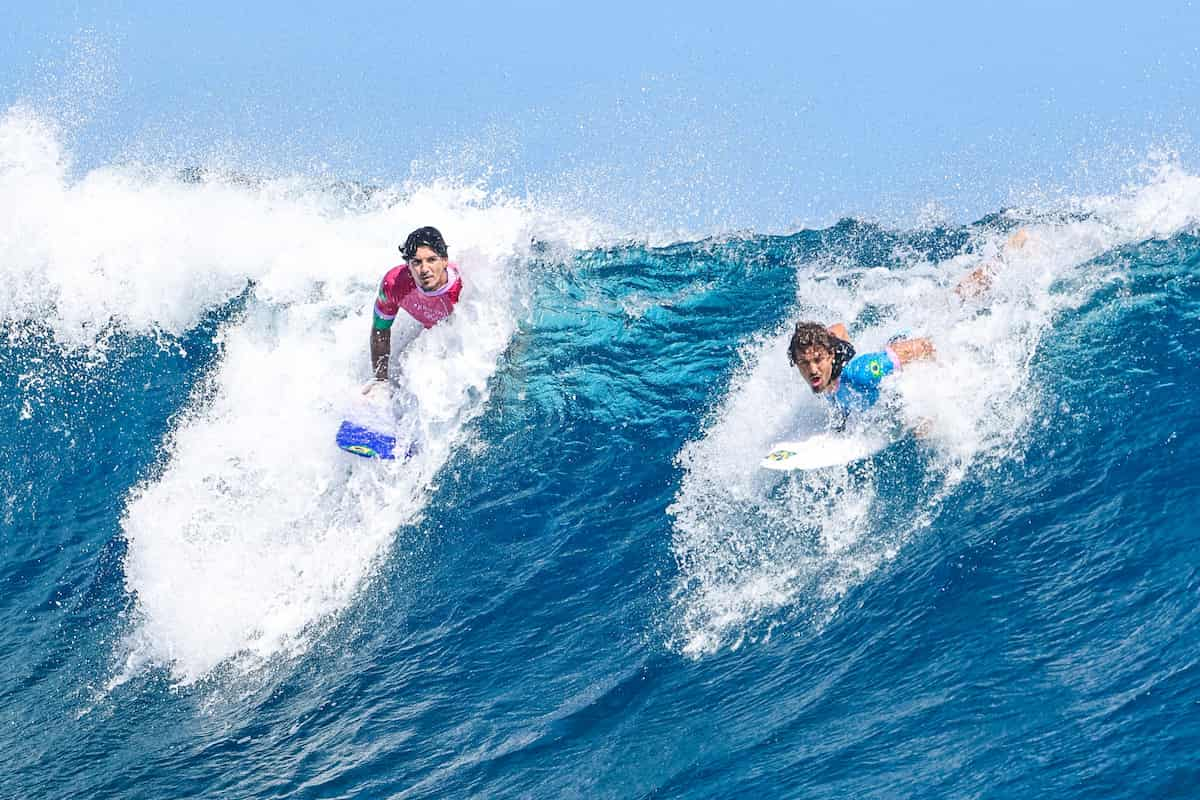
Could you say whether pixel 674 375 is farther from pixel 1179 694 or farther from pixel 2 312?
pixel 2 312

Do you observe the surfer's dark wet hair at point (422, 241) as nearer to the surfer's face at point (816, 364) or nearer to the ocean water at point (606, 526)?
the ocean water at point (606, 526)

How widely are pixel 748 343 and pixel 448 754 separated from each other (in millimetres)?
3948

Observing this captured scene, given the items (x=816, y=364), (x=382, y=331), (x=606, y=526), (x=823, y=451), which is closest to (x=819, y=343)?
(x=816, y=364)

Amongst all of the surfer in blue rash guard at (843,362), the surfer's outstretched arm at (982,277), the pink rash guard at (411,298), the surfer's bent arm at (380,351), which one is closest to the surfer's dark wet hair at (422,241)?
the pink rash guard at (411,298)

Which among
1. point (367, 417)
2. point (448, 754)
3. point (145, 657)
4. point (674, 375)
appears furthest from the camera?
point (674, 375)

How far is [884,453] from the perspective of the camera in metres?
6.45

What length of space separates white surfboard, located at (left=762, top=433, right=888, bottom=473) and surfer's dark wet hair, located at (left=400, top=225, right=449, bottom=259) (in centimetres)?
248

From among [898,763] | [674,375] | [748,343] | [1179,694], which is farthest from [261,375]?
[1179,694]

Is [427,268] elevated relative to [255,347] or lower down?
lower down

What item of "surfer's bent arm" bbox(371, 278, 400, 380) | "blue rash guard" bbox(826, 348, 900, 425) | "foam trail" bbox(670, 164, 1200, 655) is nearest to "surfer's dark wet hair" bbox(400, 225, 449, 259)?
"surfer's bent arm" bbox(371, 278, 400, 380)

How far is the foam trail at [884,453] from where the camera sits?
6.00 meters

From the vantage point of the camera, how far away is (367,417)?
23.6 feet

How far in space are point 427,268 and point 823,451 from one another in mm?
2741

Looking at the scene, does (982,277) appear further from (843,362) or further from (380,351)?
(380,351)
